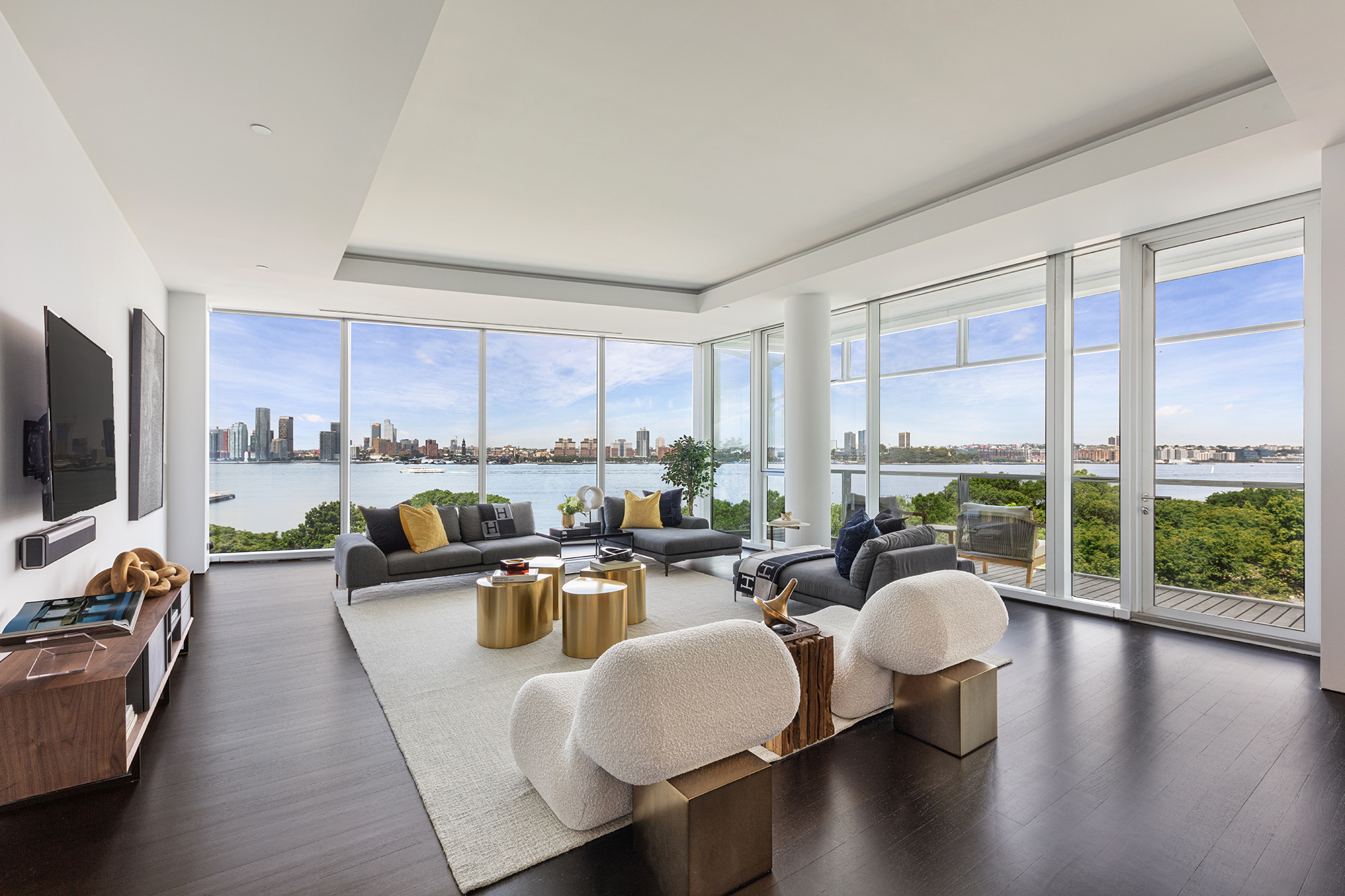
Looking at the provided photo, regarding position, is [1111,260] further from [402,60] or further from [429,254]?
[429,254]

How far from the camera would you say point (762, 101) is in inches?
136

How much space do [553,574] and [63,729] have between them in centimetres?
277

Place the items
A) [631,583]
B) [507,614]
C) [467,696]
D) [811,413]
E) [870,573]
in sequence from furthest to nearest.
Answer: [811,413] < [631,583] < [870,573] < [507,614] < [467,696]

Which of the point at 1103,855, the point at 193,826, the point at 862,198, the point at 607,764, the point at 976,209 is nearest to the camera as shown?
the point at 607,764

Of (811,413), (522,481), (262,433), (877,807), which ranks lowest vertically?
(877,807)

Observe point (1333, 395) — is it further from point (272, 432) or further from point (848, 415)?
point (272, 432)

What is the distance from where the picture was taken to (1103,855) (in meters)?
2.00

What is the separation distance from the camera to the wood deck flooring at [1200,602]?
4137mm

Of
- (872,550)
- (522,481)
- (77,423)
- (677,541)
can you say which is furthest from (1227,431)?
(522,481)

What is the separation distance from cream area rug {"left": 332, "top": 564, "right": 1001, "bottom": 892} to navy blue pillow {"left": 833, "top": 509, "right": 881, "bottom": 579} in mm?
752

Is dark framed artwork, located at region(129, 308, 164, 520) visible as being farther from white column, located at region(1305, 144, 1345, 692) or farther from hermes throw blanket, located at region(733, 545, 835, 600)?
white column, located at region(1305, 144, 1345, 692)

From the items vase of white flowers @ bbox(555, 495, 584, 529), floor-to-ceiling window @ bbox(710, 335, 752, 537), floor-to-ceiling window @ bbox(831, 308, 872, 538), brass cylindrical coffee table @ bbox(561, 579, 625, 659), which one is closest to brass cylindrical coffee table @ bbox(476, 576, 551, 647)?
brass cylindrical coffee table @ bbox(561, 579, 625, 659)

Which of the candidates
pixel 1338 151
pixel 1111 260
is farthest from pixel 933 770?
pixel 1111 260

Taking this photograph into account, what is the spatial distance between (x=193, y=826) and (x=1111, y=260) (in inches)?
250
